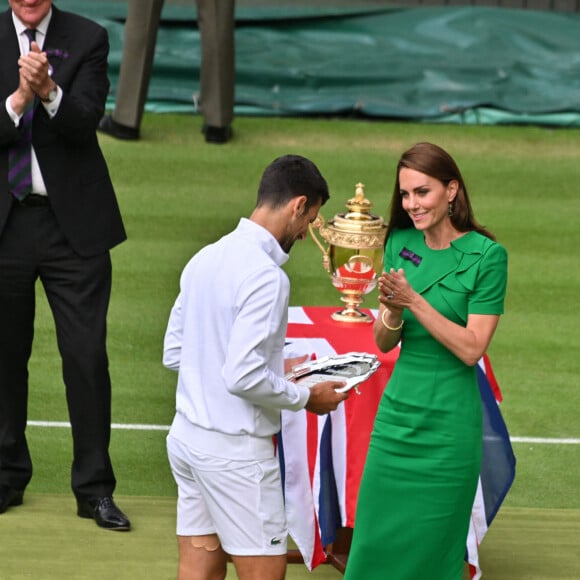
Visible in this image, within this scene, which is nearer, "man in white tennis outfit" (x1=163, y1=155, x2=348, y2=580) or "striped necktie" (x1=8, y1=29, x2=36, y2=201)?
"man in white tennis outfit" (x1=163, y1=155, x2=348, y2=580)

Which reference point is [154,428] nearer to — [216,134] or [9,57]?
[9,57]

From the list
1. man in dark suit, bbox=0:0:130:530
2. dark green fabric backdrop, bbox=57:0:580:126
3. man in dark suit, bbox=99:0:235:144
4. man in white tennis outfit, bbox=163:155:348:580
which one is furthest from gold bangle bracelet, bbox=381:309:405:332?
dark green fabric backdrop, bbox=57:0:580:126

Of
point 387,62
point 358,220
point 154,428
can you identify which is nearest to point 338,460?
point 358,220

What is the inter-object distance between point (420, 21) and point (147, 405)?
7.59 m

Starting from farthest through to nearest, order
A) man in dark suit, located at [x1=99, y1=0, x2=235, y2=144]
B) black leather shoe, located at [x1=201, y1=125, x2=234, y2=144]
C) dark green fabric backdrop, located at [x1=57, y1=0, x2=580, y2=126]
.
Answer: dark green fabric backdrop, located at [x1=57, y1=0, x2=580, y2=126]
black leather shoe, located at [x1=201, y1=125, x2=234, y2=144]
man in dark suit, located at [x1=99, y1=0, x2=235, y2=144]

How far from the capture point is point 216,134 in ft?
40.1

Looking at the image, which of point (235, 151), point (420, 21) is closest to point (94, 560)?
point (235, 151)

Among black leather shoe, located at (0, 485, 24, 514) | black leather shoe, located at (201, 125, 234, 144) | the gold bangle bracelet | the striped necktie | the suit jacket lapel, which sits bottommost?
black leather shoe, located at (0, 485, 24, 514)

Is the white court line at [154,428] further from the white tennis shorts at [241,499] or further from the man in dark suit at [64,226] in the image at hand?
the white tennis shorts at [241,499]

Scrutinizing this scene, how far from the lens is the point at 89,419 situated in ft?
19.5

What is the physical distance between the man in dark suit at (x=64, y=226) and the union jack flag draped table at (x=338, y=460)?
889 mm

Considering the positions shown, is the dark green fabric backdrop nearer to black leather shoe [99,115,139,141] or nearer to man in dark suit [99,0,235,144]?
black leather shoe [99,115,139,141]

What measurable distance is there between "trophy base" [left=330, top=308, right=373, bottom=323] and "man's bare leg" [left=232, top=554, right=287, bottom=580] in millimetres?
1904

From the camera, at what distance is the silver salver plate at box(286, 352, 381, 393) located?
437cm
